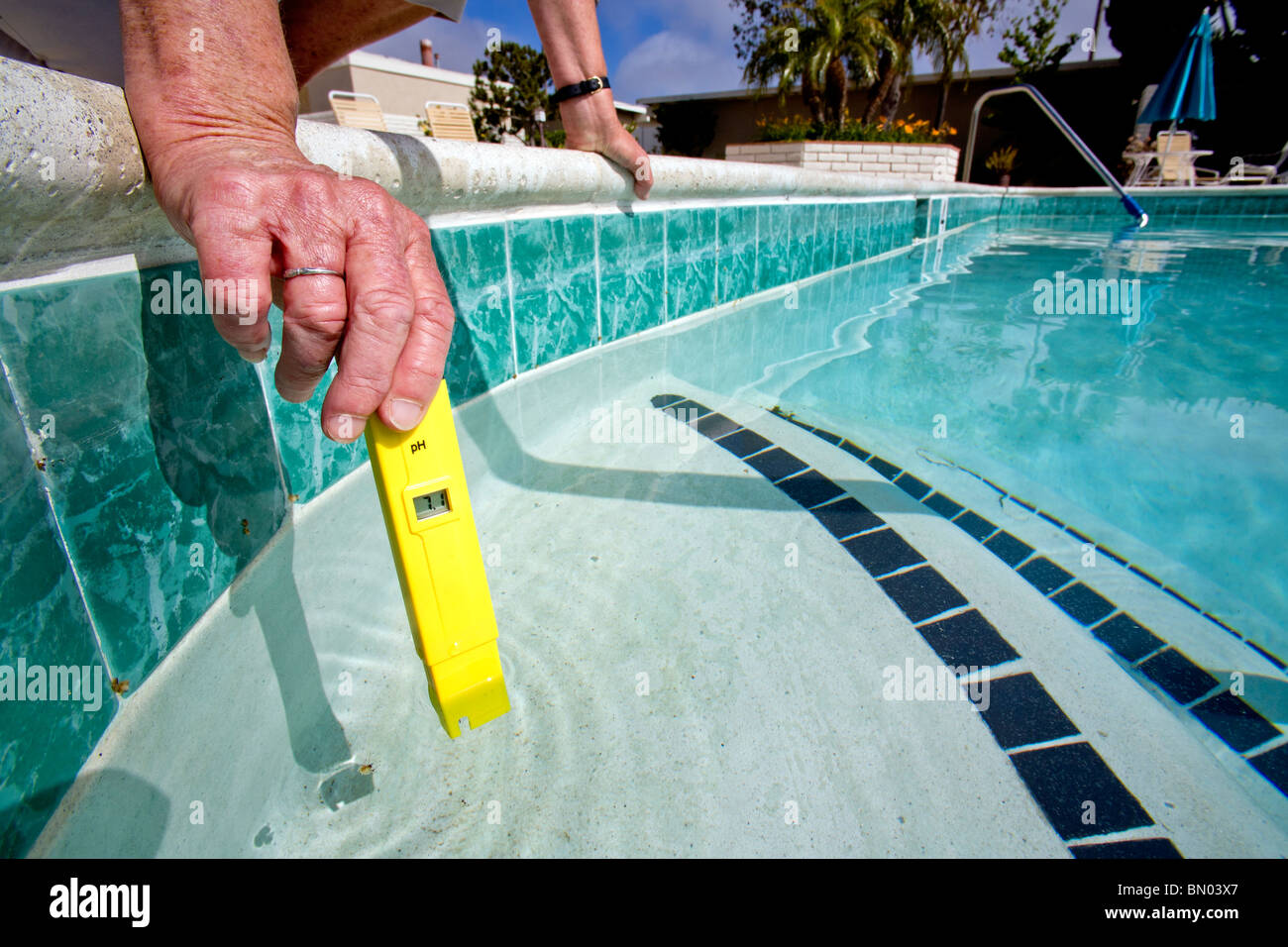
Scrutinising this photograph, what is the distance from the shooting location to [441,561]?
815 mm

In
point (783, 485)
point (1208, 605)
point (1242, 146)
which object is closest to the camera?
point (1208, 605)

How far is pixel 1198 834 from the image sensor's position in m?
0.98

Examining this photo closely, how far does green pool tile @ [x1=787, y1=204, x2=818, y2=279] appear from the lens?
4.45 meters

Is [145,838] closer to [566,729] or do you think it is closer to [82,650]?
[82,650]

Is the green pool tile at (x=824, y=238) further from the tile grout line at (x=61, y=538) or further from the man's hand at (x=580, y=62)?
the tile grout line at (x=61, y=538)

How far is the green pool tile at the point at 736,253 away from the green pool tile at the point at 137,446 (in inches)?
112

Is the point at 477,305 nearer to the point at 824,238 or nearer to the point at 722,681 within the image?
the point at 722,681

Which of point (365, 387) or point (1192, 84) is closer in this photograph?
point (365, 387)

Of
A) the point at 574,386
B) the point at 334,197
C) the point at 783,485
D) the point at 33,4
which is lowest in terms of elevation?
the point at 783,485

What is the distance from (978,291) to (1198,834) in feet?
16.4

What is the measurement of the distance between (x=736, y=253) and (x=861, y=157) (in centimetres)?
1114

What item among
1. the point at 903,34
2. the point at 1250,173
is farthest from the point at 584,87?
the point at 1250,173
